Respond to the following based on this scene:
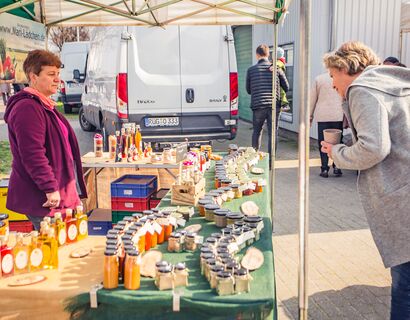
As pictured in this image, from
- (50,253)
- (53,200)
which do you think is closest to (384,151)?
(50,253)

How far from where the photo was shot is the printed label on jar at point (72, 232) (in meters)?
2.81

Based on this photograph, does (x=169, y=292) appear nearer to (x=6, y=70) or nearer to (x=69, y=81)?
(x=6, y=70)

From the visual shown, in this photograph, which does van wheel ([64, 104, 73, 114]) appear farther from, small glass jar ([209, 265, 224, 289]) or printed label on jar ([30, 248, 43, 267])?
small glass jar ([209, 265, 224, 289])

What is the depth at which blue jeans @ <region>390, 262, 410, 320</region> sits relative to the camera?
2563 millimetres

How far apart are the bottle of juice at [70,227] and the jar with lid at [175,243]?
0.59 meters

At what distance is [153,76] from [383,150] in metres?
6.05

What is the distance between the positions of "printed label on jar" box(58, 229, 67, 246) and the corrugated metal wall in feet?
43.6


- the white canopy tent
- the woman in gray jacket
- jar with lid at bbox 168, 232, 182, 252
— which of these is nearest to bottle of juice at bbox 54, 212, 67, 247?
jar with lid at bbox 168, 232, 182, 252

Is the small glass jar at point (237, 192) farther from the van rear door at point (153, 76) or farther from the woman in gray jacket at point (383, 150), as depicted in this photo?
the van rear door at point (153, 76)

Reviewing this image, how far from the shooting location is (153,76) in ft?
26.4

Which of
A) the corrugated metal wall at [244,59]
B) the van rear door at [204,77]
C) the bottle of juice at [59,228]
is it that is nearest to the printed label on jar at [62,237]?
the bottle of juice at [59,228]

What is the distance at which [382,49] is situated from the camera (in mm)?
10086

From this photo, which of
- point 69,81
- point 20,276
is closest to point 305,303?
point 20,276

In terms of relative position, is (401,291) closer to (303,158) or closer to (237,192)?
(303,158)
